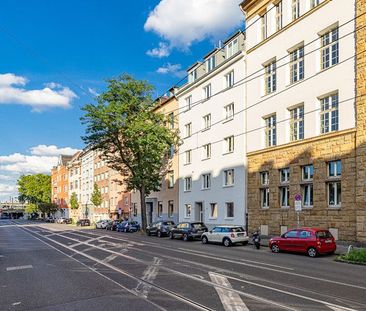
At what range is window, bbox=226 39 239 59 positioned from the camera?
37350 millimetres

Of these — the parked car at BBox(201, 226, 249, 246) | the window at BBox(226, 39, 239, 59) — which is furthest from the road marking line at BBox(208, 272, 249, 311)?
the window at BBox(226, 39, 239, 59)

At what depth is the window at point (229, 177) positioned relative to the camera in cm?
3651

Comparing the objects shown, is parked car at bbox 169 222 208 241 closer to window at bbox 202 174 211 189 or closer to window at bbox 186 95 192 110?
window at bbox 202 174 211 189

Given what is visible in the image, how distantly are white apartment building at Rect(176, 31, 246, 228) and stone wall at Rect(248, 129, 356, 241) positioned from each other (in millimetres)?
1879

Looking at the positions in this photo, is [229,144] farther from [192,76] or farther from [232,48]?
[192,76]

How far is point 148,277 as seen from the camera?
12.9 metres

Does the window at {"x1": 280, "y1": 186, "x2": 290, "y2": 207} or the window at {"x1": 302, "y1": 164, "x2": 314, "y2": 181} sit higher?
the window at {"x1": 302, "y1": 164, "x2": 314, "y2": 181}

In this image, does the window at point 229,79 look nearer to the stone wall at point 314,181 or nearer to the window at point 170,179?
the stone wall at point 314,181

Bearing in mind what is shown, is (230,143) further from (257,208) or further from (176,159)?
(176,159)

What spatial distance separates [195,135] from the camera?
142ft

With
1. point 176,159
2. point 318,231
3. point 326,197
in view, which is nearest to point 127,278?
point 318,231

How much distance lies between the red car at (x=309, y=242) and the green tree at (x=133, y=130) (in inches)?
840

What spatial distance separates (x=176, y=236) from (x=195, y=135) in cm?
1205

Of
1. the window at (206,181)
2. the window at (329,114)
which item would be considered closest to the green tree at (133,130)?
the window at (206,181)
